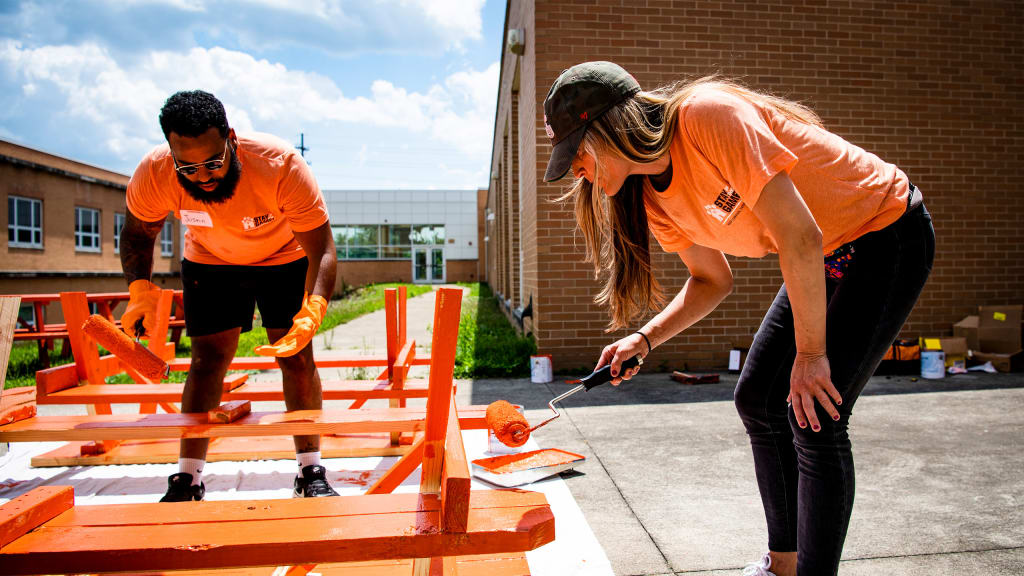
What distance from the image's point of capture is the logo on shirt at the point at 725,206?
172cm

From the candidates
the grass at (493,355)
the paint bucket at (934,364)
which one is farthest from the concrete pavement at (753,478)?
the grass at (493,355)

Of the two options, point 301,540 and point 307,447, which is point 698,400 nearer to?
point 307,447

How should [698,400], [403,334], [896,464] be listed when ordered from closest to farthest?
[896,464]
[403,334]
[698,400]

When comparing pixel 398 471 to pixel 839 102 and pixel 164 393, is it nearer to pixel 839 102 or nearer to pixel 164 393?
pixel 164 393

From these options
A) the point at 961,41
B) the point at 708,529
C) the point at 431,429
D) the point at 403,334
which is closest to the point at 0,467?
the point at 403,334

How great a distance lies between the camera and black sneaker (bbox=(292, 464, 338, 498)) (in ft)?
9.28

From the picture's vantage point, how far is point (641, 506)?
2973mm

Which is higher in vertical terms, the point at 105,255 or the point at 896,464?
the point at 105,255

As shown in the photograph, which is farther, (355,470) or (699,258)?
(355,470)

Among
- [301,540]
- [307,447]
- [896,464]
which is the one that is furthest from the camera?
[896,464]

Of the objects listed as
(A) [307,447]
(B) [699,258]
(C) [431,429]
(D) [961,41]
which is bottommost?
(A) [307,447]

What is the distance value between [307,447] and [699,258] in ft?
6.78

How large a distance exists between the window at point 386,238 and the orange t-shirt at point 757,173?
131 ft

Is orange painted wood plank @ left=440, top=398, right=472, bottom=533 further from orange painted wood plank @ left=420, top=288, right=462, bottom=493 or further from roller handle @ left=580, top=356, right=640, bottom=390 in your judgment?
roller handle @ left=580, top=356, right=640, bottom=390
